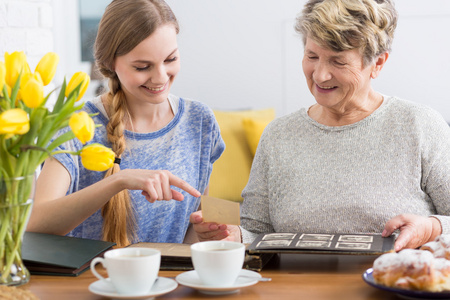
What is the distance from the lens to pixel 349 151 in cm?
164

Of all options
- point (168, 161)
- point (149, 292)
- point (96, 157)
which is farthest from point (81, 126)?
point (168, 161)

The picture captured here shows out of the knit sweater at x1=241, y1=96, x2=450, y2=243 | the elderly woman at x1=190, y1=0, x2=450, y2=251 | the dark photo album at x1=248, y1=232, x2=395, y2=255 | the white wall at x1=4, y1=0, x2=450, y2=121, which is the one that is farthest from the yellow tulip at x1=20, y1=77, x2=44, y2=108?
the white wall at x1=4, y1=0, x2=450, y2=121

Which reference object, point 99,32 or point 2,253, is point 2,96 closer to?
point 2,253

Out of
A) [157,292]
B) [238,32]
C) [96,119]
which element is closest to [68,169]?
[96,119]

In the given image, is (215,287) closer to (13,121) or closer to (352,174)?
(13,121)

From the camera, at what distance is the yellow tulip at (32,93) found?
0.95 metres

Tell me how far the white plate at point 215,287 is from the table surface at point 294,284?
0.01 metres

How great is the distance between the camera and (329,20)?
61.7 inches

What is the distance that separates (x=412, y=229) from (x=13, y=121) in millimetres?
874

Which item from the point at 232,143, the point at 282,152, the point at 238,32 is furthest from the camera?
the point at 238,32

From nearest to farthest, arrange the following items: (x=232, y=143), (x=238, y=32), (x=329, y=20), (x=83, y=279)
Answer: (x=83, y=279) → (x=329, y=20) → (x=232, y=143) → (x=238, y=32)

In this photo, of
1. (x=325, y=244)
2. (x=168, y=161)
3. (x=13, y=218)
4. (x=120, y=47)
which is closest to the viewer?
(x=13, y=218)

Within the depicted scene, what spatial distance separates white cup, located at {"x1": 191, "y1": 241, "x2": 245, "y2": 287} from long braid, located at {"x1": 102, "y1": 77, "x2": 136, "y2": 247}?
0.70 m

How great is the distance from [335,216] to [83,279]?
2.47 ft
